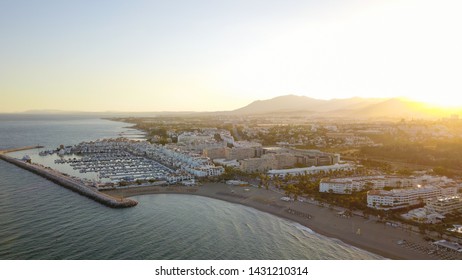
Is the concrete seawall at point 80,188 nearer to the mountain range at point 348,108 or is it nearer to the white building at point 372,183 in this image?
the white building at point 372,183

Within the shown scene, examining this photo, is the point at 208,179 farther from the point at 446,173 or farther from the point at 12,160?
the point at 12,160

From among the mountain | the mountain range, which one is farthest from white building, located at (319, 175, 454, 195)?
the mountain

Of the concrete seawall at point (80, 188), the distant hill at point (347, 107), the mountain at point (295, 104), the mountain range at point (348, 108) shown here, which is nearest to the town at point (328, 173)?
the concrete seawall at point (80, 188)

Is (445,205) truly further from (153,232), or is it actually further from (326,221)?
(153,232)

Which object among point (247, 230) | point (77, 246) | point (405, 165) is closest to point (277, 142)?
point (405, 165)

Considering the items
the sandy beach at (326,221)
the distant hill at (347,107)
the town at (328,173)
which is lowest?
the sandy beach at (326,221)

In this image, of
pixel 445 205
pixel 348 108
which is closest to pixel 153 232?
pixel 445 205
